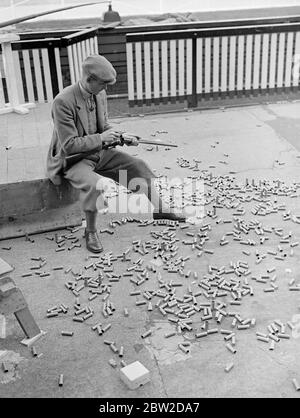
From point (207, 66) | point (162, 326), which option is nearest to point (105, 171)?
point (162, 326)

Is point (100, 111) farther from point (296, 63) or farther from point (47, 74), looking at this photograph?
point (296, 63)

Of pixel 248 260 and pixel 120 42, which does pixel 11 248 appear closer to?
pixel 248 260

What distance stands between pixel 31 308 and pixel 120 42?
752 centimetres

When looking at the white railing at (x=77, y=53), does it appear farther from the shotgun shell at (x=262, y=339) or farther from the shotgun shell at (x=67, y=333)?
the shotgun shell at (x=262, y=339)

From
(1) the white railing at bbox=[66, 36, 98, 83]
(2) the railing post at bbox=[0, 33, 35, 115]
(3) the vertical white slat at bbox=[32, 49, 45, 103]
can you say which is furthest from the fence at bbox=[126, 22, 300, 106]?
(2) the railing post at bbox=[0, 33, 35, 115]

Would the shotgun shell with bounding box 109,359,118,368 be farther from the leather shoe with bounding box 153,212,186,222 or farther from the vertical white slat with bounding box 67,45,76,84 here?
the vertical white slat with bounding box 67,45,76,84

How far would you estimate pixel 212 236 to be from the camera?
546 cm

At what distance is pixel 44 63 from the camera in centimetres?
930

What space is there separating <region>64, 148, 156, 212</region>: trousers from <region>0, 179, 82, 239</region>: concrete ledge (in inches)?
14.1

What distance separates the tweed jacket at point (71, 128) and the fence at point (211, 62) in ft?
15.3

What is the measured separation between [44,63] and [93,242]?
5031 millimetres

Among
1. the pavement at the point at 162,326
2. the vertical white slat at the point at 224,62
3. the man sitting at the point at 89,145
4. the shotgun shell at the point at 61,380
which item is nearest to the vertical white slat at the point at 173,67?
the vertical white slat at the point at 224,62

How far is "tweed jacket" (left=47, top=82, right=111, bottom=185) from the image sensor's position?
5.03m
